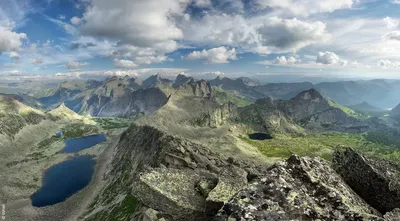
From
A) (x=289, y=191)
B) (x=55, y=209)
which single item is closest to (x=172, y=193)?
(x=289, y=191)

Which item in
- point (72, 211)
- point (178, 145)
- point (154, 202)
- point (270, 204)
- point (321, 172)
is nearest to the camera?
point (270, 204)

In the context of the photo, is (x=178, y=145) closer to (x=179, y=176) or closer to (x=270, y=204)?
(x=179, y=176)

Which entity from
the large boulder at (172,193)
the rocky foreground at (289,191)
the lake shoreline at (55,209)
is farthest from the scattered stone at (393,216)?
the lake shoreline at (55,209)

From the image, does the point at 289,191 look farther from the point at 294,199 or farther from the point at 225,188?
the point at 225,188

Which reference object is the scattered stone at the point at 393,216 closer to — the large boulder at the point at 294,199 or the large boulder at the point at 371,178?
the large boulder at the point at 294,199

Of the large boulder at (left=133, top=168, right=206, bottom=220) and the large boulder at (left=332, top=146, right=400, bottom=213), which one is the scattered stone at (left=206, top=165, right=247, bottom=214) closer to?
the large boulder at (left=133, top=168, right=206, bottom=220)

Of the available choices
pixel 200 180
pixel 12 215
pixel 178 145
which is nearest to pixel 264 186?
Result: pixel 200 180
